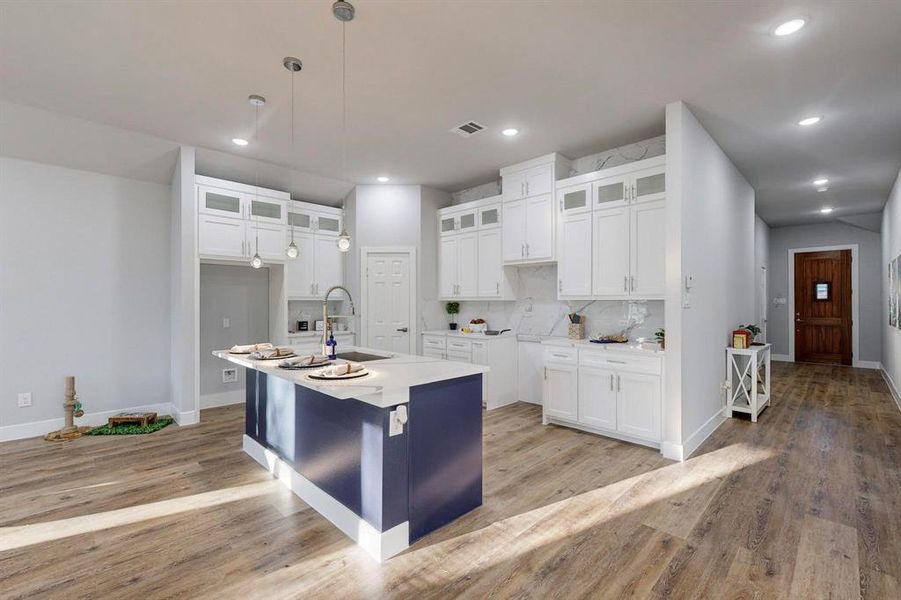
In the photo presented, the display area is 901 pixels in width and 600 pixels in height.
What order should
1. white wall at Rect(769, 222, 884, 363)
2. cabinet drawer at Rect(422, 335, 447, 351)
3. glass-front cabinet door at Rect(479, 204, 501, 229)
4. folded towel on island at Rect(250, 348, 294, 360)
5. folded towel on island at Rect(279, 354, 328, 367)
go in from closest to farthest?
folded towel on island at Rect(279, 354, 328, 367) < folded towel on island at Rect(250, 348, 294, 360) < glass-front cabinet door at Rect(479, 204, 501, 229) < cabinet drawer at Rect(422, 335, 447, 351) < white wall at Rect(769, 222, 884, 363)

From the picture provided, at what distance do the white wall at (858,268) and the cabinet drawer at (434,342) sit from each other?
300 inches

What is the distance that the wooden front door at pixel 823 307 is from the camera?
8.05 metres

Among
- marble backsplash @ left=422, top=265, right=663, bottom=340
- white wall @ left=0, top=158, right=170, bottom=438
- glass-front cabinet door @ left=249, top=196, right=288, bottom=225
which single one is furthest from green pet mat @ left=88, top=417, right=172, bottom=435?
marble backsplash @ left=422, top=265, right=663, bottom=340

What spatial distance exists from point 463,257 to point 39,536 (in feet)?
15.1

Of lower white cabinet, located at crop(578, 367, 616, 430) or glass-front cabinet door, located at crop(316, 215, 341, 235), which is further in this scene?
glass-front cabinet door, located at crop(316, 215, 341, 235)

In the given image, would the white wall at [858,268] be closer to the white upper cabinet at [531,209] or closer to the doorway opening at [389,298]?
the white upper cabinet at [531,209]

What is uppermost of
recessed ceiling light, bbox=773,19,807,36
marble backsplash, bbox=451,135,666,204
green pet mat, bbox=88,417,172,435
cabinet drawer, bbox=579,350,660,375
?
recessed ceiling light, bbox=773,19,807,36

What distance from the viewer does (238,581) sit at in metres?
2.01

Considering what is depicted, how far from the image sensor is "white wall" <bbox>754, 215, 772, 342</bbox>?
24.9 ft

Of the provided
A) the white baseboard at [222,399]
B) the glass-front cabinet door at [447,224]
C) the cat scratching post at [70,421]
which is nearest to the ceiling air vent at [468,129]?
the glass-front cabinet door at [447,224]

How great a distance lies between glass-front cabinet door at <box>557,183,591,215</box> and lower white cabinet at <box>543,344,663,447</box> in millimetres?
1435

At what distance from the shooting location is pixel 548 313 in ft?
17.3

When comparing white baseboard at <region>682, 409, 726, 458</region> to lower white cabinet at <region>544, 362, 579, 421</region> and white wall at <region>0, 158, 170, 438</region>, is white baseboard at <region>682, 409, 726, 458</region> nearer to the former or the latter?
lower white cabinet at <region>544, 362, 579, 421</region>

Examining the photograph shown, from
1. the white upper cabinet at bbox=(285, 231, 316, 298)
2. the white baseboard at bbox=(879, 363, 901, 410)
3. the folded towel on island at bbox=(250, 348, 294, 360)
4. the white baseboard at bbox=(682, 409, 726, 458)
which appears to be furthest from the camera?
the white upper cabinet at bbox=(285, 231, 316, 298)
